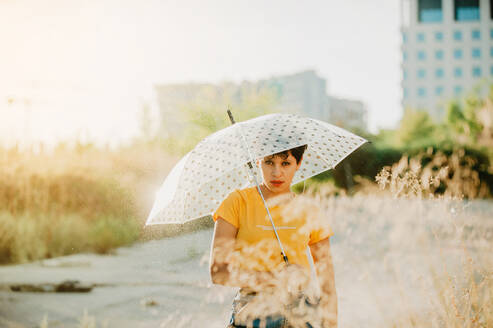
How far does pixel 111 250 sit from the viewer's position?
22.0ft

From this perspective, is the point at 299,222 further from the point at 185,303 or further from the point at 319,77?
the point at 319,77

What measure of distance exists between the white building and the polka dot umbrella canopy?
70332mm

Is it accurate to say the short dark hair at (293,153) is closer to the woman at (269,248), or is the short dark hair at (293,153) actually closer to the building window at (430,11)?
the woman at (269,248)

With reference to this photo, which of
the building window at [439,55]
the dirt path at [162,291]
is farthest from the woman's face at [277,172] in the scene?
the building window at [439,55]

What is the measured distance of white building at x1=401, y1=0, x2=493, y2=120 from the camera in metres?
67.1

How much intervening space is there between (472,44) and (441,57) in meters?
4.97

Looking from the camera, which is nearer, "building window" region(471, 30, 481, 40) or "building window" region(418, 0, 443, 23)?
"building window" region(471, 30, 481, 40)

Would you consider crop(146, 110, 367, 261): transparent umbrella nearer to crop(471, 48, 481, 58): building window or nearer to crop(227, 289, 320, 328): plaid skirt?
crop(227, 289, 320, 328): plaid skirt

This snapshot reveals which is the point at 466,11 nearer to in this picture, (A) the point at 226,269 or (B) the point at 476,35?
(B) the point at 476,35

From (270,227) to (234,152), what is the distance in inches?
19.1

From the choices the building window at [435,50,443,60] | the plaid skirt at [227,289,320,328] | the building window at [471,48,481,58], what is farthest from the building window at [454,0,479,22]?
the plaid skirt at [227,289,320,328]

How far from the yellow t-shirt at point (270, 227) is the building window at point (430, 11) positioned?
248ft

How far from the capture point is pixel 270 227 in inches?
71.1

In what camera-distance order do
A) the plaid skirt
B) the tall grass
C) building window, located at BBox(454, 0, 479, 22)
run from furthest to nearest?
building window, located at BBox(454, 0, 479, 22)
the tall grass
the plaid skirt
